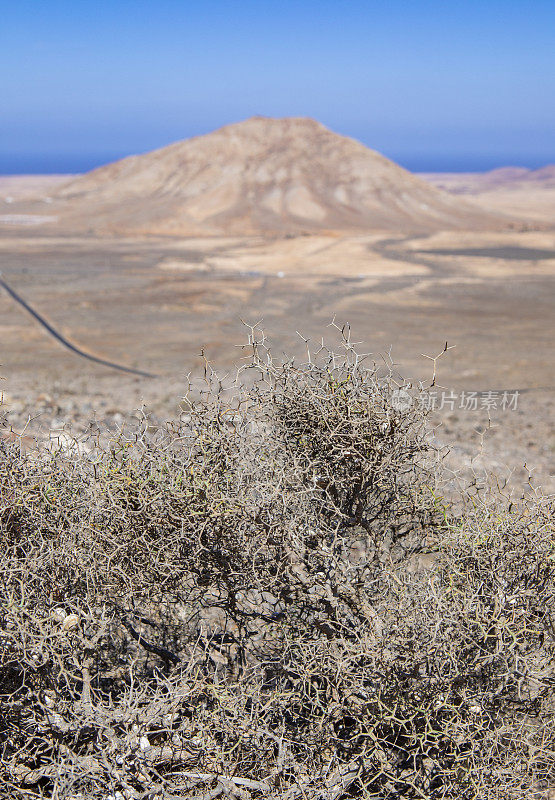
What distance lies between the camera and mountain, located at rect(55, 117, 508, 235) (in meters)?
51.7

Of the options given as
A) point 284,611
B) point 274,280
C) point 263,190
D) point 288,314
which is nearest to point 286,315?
point 288,314

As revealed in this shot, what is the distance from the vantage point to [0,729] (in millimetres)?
3230

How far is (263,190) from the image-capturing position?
57375mm

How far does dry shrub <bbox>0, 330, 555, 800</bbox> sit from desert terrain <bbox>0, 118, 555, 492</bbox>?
0.49 meters

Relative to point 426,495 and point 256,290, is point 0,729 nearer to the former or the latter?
point 426,495

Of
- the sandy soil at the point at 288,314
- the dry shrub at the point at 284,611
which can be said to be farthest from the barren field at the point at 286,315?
the dry shrub at the point at 284,611

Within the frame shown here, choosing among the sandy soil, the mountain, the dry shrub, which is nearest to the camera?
the dry shrub

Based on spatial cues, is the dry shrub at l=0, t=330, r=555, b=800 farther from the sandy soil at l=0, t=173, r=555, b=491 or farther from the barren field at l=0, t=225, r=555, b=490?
the barren field at l=0, t=225, r=555, b=490

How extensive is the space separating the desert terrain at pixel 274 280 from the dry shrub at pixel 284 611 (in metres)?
0.49

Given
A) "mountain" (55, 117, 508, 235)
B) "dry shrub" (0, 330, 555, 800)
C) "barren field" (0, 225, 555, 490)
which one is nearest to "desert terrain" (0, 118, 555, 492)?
"barren field" (0, 225, 555, 490)

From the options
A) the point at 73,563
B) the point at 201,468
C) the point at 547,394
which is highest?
the point at 201,468

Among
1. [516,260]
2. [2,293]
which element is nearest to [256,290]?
[2,293]

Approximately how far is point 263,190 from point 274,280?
28335 millimetres

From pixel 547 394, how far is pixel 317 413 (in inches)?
514
